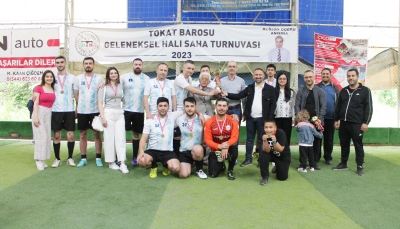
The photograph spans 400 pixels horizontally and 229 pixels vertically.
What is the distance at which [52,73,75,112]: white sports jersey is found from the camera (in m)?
5.14

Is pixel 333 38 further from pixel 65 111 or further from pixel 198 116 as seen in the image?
pixel 65 111

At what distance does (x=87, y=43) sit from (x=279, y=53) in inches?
157

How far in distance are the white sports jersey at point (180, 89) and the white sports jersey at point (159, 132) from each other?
0.50 m

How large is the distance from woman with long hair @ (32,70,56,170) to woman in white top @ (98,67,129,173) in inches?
29.8

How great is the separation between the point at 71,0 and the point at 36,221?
217 inches

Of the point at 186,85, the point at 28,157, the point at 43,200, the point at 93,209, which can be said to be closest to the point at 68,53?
the point at 28,157

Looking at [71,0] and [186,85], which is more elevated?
[71,0]

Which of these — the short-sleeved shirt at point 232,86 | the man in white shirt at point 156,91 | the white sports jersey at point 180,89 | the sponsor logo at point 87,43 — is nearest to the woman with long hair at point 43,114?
the man in white shirt at point 156,91

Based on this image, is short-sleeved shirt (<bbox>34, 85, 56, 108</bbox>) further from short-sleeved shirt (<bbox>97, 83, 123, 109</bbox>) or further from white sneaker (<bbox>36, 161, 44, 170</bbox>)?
white sneaker (<bbox>36, 161, 44, 170</bbox>)

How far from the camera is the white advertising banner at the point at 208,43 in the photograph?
6969 mm

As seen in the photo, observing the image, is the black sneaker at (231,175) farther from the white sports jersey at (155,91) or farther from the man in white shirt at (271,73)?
the man in white shirt at (271,73)

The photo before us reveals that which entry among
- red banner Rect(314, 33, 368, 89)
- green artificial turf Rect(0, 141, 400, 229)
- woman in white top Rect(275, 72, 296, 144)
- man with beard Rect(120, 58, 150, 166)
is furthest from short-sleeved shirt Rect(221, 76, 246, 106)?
red banner Rect(314, 33, 368, 89)

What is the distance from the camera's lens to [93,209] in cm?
336

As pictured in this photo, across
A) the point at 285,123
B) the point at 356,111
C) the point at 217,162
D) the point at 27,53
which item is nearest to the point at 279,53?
the point at 285,123
